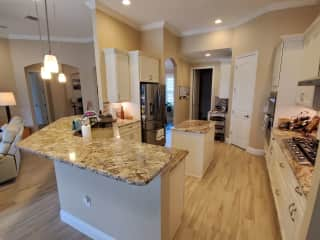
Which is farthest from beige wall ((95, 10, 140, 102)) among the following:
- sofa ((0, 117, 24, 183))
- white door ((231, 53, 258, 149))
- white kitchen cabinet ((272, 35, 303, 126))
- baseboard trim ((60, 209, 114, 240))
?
white kitchen cabinet ((272, 35, 303, 126))

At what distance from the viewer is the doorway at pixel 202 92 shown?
6609 mm

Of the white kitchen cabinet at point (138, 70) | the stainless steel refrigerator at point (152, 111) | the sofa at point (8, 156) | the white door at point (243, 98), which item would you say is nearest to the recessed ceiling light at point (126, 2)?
the white kitchen cabinet at point (138, 70)

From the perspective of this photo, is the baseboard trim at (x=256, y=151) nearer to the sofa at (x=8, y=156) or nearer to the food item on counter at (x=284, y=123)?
the food item on counter at (x=284, y=123)

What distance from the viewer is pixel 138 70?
3.50 m

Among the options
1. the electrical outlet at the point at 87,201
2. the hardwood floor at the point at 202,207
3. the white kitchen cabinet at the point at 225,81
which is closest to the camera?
the electrical outlet at the point at 87,201

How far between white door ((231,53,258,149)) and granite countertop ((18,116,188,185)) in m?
3.08

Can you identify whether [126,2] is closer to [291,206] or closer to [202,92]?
[291,206]

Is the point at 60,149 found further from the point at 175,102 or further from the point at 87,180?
the point at 175,102

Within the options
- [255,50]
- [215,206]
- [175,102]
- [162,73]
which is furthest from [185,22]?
[215,206]

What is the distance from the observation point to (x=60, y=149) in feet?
4.52

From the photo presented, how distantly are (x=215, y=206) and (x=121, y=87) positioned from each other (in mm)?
2704

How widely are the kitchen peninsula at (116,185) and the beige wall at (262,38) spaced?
289cm

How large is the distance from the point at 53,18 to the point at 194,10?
3062 mm

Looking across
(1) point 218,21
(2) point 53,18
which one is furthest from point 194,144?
(2) point 53,18
